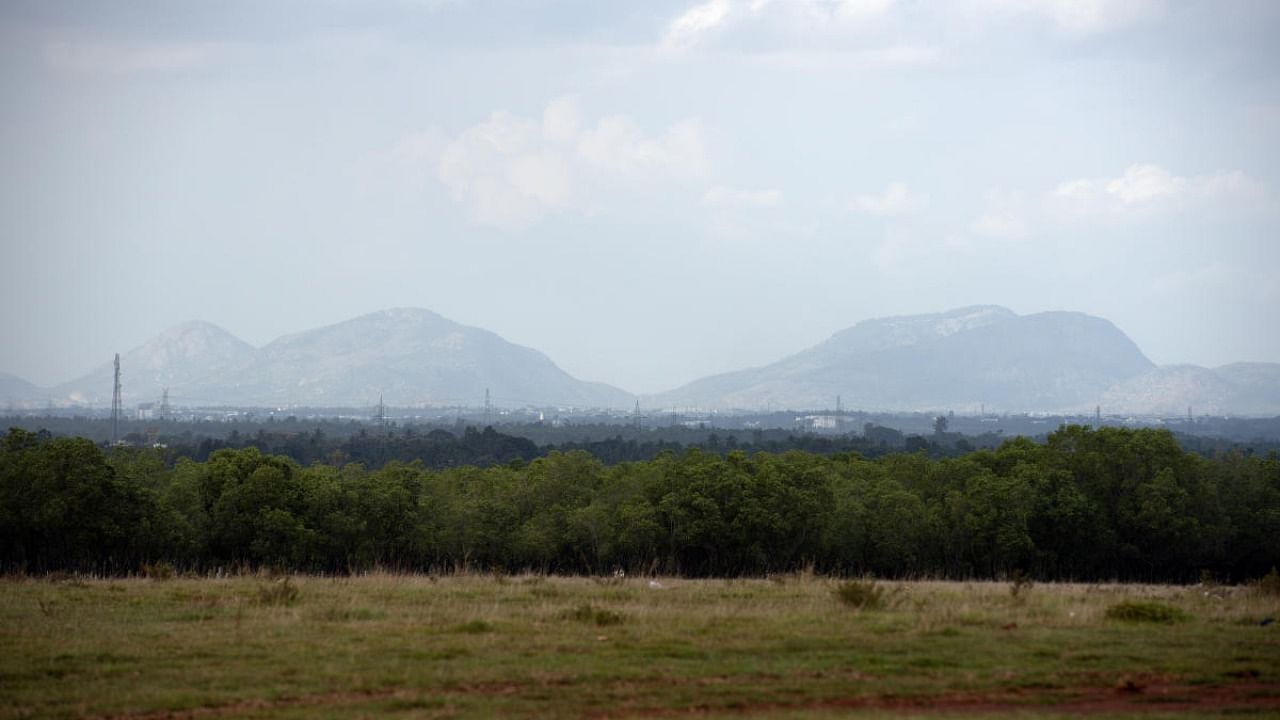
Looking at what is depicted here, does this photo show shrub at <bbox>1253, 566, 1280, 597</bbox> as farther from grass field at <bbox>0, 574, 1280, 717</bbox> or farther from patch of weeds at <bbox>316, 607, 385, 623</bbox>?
patch of weeds at <bbox>316, 607, 385, 623</bbox>

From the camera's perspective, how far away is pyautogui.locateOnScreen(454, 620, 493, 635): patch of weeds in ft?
83.6

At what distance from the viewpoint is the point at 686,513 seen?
66.4m

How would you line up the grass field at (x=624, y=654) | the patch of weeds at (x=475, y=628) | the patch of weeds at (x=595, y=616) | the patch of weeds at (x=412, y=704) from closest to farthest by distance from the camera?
the patch of weeds at (x=412, y=704) → the grass field at (x=624, y=654) → the patch of weeds at (x=475, y=628) → the patch of weeds at (x=595, y=616)

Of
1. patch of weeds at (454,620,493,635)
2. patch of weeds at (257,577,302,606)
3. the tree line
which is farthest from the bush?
the tree line

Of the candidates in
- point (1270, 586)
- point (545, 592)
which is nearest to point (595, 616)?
point (545, 592)

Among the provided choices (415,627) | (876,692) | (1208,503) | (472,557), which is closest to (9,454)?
(472,557)

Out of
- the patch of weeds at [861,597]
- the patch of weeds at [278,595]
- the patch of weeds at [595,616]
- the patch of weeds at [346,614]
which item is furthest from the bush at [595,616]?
the patch of weeds at [278,595]

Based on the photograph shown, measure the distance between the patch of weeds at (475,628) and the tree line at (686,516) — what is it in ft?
113

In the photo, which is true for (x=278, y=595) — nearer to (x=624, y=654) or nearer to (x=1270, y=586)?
(x=624, y=654)

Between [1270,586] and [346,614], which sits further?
[1270,586]

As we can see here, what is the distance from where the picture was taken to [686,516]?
66438 millimetres

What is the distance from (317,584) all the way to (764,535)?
Result: 35.0 m

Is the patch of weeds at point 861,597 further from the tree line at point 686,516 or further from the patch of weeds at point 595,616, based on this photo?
the tree line at point 686,516

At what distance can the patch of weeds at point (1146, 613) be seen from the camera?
2727 cm
